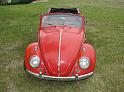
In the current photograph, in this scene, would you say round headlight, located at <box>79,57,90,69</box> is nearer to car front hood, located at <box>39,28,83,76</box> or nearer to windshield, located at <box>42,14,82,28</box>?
car front hood, located at <box>39,28,83,76</box>

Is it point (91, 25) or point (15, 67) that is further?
point (91, 25)

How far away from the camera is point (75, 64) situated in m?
6.70

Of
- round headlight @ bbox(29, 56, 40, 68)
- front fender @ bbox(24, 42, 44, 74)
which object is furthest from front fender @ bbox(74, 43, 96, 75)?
round headlight @ bbox(29, 56, 40, 68)

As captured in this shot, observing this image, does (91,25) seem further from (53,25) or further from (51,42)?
(51,42)

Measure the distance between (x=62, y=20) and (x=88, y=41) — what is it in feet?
8.54

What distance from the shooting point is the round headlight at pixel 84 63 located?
665 cm

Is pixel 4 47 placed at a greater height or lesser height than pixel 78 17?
lesser

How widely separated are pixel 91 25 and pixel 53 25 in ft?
19.6

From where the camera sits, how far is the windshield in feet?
27.7

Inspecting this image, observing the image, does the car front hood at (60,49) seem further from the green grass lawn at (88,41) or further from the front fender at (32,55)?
the green grass lawn at (88,41)

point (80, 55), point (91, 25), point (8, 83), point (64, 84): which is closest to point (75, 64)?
point (80, 55)

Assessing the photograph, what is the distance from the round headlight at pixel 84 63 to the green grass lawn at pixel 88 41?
74 centimetres

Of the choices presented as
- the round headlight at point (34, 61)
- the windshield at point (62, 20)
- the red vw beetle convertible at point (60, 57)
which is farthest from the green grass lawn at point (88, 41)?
the windshield at point (62, 20)

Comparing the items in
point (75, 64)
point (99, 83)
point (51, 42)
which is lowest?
point (99, 83)
